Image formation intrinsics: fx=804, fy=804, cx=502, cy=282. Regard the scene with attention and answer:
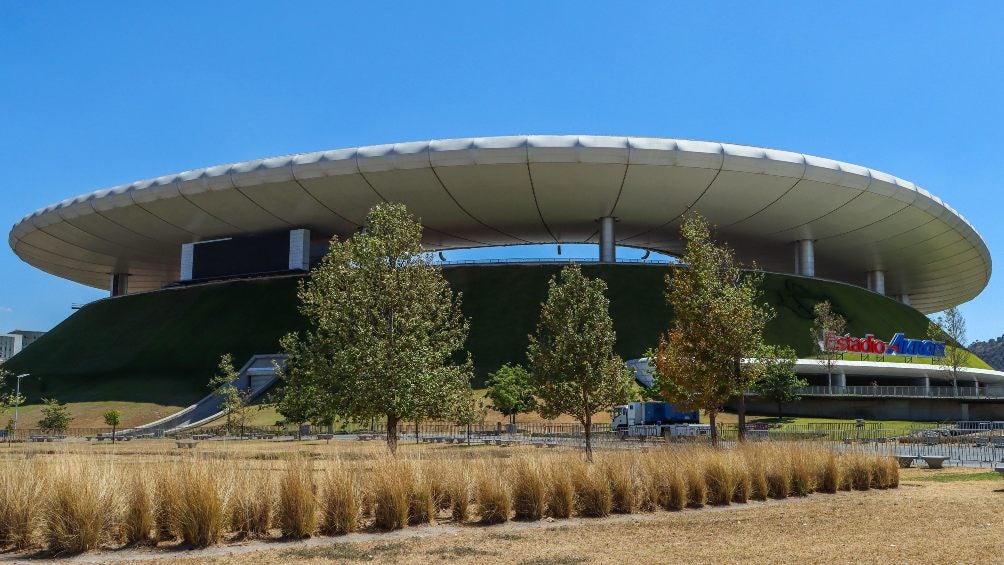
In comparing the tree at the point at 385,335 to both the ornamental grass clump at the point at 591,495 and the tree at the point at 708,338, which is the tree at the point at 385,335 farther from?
the ornamental grass clump at the point at 591,495

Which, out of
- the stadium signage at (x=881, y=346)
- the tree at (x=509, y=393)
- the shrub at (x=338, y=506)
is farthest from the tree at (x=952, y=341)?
the shrub at (x=338, y=506)

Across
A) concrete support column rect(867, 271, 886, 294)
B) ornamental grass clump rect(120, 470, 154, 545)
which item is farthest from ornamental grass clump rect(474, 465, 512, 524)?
concrete support column rect(867, 271, 886, 294)

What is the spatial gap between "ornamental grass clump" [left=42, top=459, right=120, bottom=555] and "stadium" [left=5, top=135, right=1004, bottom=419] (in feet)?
146

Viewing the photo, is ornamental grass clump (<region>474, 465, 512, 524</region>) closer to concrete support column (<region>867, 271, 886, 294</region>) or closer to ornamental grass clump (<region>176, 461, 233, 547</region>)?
ornamental grass clump (<region>176, 461, 233, 547</region>)

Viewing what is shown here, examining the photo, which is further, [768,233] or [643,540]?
[768,233]

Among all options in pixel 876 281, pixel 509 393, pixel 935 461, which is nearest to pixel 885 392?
pixel 509 393

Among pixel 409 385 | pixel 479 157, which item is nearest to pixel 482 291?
pixel 479 157

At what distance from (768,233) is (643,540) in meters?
60.5

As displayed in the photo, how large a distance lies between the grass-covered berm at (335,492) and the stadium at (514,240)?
39396 millimetres

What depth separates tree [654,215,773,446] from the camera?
24.2m

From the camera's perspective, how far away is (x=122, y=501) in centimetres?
991

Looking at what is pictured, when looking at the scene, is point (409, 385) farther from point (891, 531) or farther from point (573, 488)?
point (891, 531)

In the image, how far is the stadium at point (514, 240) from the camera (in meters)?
53.7

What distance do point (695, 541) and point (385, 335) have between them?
1456cm
